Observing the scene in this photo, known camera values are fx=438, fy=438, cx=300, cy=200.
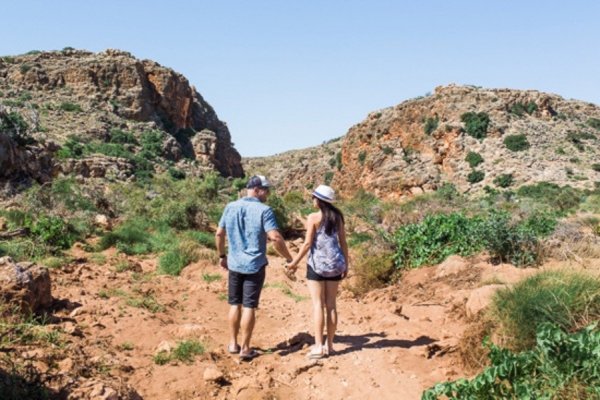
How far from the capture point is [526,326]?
3.70 meters

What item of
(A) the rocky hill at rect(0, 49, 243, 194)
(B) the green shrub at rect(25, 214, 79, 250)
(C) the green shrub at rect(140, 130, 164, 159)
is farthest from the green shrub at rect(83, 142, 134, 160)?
(B) the green shrub at rect(25, 214, 79, 250)

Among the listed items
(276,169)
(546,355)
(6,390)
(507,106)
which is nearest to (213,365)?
(6,390)

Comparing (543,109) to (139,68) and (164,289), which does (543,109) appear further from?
(164,289)

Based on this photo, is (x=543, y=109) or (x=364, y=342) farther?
(x=543, y=109)

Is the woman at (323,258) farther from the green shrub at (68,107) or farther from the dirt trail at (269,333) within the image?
the green shrub at (68,107)

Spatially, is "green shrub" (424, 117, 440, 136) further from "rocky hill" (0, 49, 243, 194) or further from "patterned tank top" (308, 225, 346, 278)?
"patterned tank top" (308, 225, 346, 278)

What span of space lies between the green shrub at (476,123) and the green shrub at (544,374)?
1320 inches

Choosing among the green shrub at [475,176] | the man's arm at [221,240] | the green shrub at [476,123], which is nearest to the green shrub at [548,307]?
the man's arm at [221,240]

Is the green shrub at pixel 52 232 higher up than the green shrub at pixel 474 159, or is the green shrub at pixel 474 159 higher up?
the green shrub at pixel 474 159

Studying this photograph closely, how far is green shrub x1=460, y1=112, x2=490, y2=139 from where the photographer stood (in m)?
33.7

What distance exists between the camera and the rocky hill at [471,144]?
30656mm

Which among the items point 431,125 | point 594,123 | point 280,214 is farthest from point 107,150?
point 594,123

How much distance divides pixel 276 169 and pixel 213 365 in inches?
2124

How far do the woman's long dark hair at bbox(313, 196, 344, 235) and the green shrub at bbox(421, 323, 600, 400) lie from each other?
1831 mm
